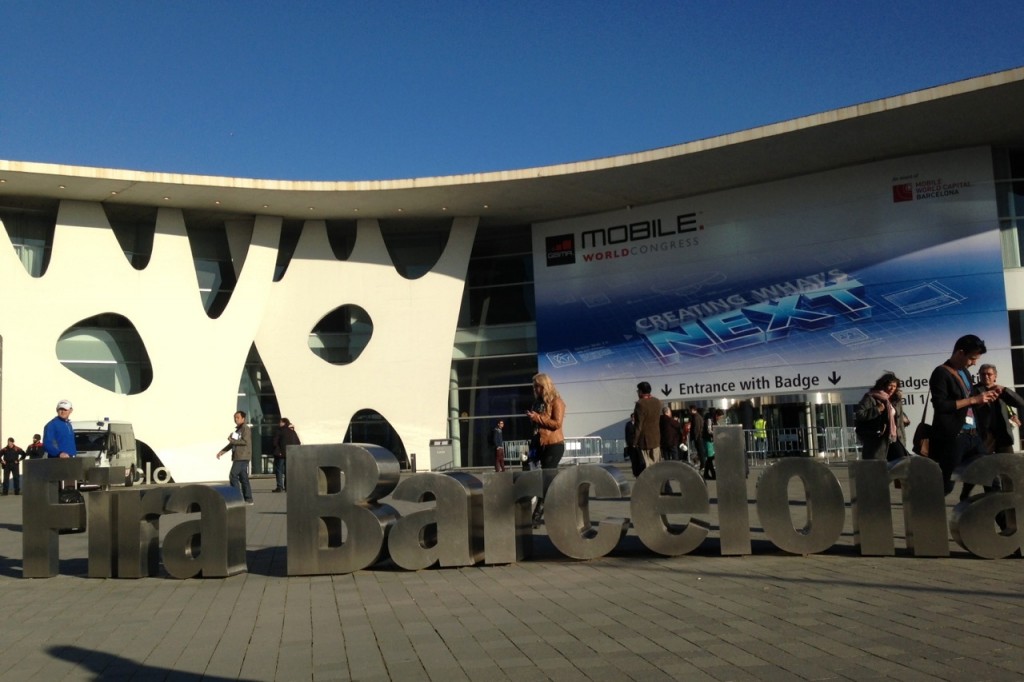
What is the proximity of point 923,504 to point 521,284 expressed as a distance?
98.3ft

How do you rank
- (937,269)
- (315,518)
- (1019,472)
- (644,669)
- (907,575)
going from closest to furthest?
(644,669) < (907,575) < (1019,472) < (315,518) < (937,269)

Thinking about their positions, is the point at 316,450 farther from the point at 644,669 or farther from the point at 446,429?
the point at 446,429

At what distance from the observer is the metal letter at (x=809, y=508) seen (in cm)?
856

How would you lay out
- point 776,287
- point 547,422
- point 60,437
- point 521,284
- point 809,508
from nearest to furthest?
point 809,508 < point 547,422 < point 60,437 < point 776,287 < point 521,284

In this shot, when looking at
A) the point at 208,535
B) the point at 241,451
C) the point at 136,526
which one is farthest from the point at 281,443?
the point at 208,535

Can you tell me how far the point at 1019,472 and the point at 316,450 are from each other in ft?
19.1

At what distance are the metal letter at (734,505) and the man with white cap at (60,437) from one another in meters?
7.98

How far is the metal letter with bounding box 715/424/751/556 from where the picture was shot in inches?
345

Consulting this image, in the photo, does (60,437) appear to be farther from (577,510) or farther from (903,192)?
(903,192)

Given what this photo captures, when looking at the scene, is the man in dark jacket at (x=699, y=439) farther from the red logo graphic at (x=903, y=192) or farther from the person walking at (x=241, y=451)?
the red logo graphic at (x=903, y=192)

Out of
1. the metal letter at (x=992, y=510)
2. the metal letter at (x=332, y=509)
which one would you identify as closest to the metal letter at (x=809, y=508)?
the metal letter at (x=992, y=510)

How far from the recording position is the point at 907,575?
7590mm

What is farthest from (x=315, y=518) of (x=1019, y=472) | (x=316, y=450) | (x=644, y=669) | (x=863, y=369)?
(x=863, y=369)

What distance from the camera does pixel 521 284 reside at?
125ft
